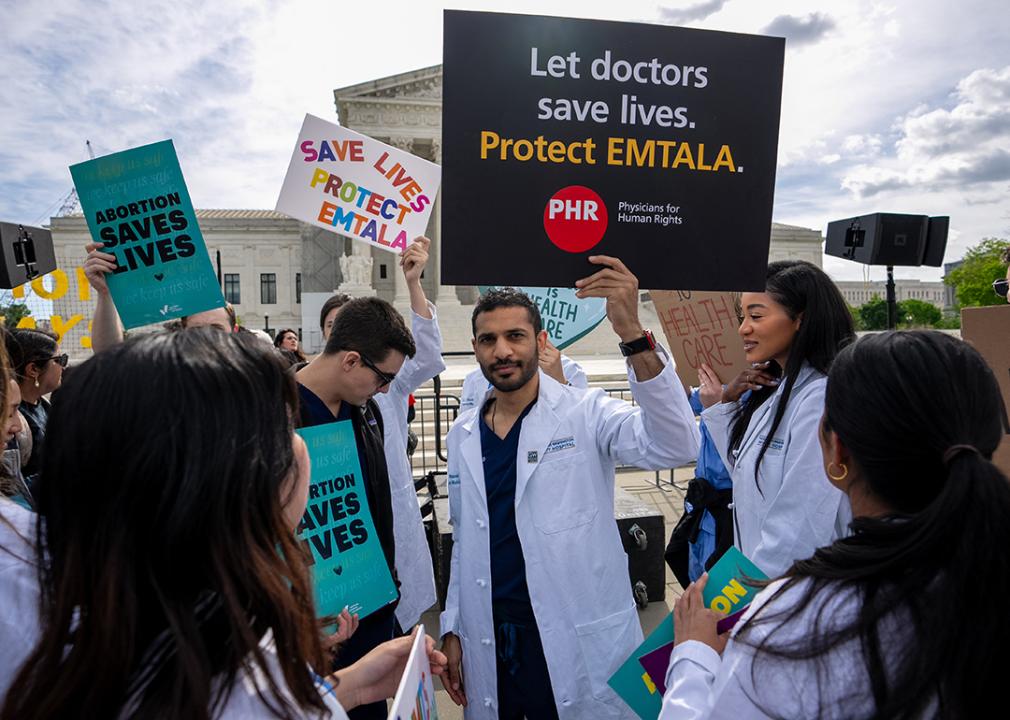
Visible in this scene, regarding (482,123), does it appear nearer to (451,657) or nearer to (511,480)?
(511,480)

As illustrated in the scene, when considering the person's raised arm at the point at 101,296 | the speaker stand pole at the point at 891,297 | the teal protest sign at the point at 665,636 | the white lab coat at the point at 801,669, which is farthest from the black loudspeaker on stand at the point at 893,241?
the person's raised arm at the point at 101,296

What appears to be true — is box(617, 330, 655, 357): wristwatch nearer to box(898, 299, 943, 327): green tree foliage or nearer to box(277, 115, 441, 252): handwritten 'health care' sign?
box(277, 115, 441, 252): handwritten 'health care' sign

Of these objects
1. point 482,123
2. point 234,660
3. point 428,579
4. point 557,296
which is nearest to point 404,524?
point 428,579

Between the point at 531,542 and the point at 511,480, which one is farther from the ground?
the point at 511,480

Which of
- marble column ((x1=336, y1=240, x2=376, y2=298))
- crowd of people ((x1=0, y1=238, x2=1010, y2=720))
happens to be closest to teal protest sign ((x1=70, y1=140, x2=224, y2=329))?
crowd of people ((x1=0, y1=238, x2=1010, y2=720))

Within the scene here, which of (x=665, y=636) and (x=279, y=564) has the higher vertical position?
(x=279, y=564)

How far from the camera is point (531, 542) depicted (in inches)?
86.7

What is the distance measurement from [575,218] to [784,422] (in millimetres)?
943

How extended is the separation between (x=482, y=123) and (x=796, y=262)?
4.11ft

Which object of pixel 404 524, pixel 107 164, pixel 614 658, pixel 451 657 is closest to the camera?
pixel 614 658

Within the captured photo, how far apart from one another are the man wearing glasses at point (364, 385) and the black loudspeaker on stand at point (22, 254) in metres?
2.71

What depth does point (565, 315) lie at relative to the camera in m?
5.78

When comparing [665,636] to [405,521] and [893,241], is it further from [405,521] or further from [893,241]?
[893,241]

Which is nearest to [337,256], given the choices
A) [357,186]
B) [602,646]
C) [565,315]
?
[565,315]
